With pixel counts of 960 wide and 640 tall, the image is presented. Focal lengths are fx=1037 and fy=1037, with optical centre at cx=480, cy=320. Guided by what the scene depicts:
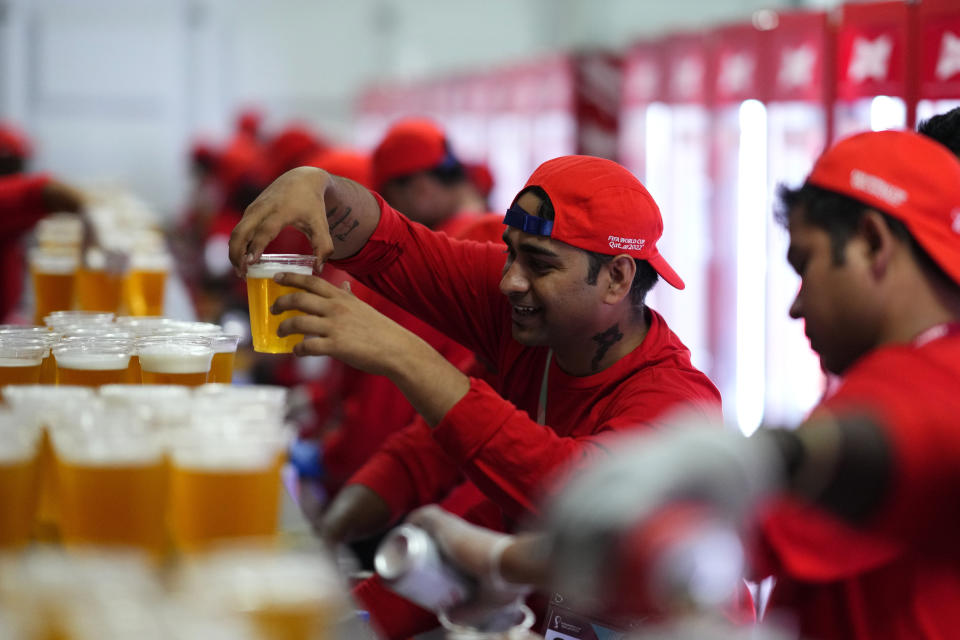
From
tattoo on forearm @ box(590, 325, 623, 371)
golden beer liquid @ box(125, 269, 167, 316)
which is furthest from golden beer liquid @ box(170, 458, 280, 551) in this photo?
golden beer liquid @ box(125, 269, 167, 316)

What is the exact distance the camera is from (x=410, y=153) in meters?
4.26

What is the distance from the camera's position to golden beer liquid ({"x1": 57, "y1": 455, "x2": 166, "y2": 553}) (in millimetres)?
1428

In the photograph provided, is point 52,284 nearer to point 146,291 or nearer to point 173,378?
point 146,291

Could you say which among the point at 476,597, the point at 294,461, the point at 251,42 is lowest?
the point at 294,461

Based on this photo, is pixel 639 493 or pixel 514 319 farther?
pixel 514 319

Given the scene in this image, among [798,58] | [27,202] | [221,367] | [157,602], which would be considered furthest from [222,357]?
[798,58]

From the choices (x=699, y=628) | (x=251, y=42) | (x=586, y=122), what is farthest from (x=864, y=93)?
(x=251, y=42)

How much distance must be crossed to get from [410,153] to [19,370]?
2.49m

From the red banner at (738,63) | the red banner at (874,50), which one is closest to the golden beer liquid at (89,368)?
the red banner at (874,50)

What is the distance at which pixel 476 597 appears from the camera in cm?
133

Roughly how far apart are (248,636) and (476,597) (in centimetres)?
38

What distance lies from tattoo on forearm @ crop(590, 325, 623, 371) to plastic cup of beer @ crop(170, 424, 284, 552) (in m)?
1.09

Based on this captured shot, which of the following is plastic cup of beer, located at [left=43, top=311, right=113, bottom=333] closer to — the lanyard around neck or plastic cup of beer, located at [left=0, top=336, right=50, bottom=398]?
plastic cup of beer, located at [left=0, top=336, right=50, bottom=398]

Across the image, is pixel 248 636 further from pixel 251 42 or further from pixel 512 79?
pixel 251 42
